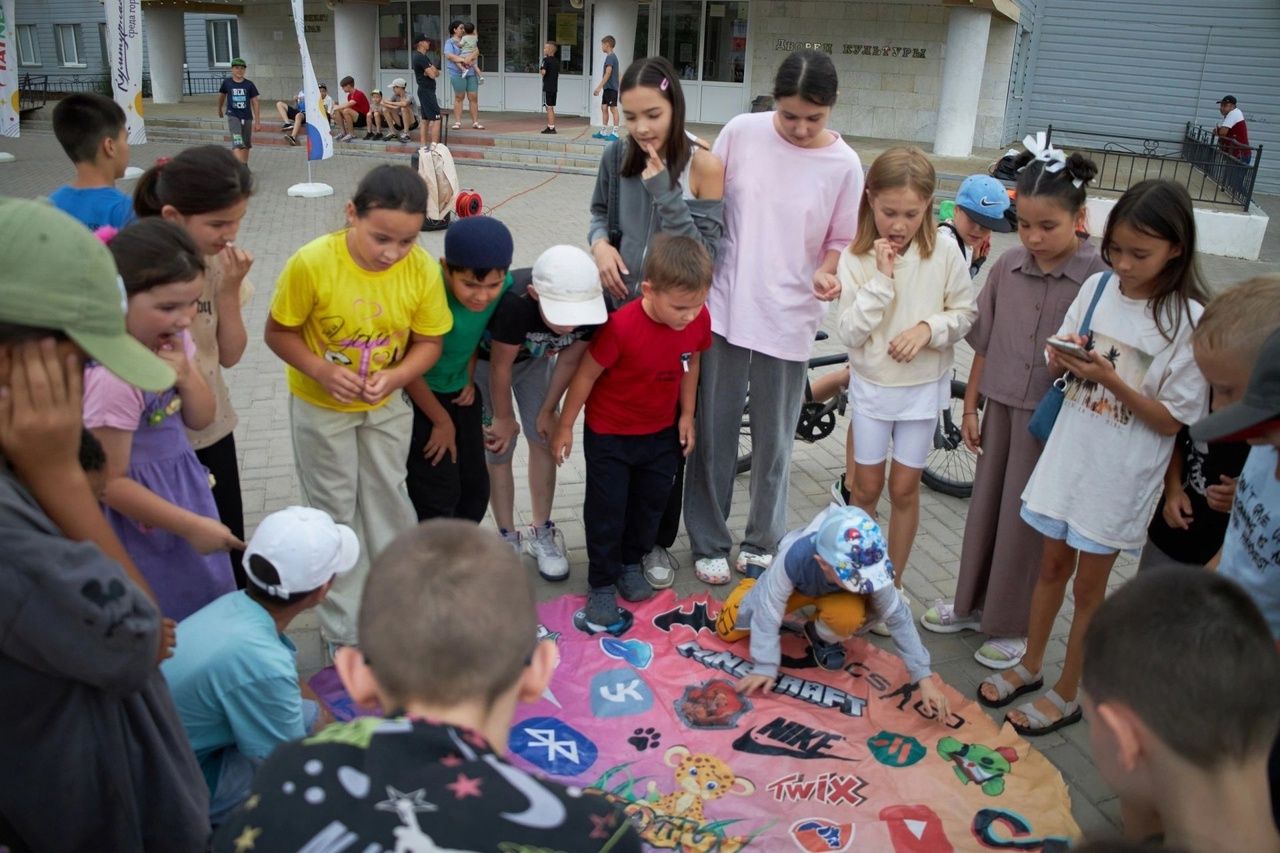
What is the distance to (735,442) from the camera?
13.1ft

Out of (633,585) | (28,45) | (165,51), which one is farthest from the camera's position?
(28,45)

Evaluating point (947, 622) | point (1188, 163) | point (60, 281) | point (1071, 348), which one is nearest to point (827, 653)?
point (947, 622)

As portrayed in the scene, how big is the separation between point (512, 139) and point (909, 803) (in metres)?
17.4

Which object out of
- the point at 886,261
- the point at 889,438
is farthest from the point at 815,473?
the point at 886,261

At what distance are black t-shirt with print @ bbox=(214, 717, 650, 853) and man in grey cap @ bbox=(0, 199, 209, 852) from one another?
542 mm

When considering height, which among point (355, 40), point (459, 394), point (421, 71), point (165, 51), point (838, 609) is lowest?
point (838, 609)

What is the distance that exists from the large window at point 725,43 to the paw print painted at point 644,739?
20.1 meters

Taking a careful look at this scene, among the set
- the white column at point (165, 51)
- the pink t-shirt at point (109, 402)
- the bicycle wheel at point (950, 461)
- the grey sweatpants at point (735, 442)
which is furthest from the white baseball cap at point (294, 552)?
the white column at point (165, 51)

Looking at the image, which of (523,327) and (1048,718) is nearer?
(1048,718)

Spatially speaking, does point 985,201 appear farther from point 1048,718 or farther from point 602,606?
point 602,606

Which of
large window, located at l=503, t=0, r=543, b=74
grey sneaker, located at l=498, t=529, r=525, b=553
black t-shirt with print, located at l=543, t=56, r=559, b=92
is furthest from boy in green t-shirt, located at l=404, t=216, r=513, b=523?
large window, located at l=503, t=0, r=543, b=74

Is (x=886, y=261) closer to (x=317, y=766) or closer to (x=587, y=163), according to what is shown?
(x=317, y=766)

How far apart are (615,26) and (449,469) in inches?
725

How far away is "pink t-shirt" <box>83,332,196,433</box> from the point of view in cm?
235
